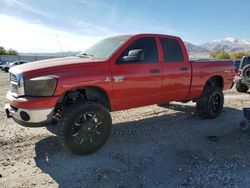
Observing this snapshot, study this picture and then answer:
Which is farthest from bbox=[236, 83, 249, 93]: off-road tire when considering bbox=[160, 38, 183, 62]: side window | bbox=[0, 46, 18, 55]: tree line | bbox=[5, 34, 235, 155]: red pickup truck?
bbox=[0, 46, 18, 55]: tree line

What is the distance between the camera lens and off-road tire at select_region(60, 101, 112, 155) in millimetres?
4406

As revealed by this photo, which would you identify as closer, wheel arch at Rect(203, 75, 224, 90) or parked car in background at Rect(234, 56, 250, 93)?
wheel arch at Rect(203, 75, 224, 90)

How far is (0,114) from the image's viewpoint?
745 centimetres

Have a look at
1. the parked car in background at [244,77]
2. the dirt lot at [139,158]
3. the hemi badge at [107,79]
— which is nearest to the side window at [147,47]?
the hemi badge at [107,79]

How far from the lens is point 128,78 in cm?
515

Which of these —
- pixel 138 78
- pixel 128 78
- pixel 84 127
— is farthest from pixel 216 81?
pixel 84 127

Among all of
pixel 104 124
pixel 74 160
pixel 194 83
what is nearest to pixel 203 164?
pixel 104 124

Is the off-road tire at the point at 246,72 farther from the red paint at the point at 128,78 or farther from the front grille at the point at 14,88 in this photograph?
the front grille at the point at 14,88

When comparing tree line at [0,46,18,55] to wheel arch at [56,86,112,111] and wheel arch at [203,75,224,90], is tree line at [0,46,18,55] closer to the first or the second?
wheel arch at [203,75,224,90]

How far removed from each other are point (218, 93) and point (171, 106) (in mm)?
1737

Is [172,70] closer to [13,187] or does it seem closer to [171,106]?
[171,106]

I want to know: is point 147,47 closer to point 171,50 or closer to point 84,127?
point 171,50

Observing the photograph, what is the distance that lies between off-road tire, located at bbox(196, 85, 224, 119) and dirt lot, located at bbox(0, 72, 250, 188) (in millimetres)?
379

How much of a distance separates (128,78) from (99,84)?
66 centimetres
